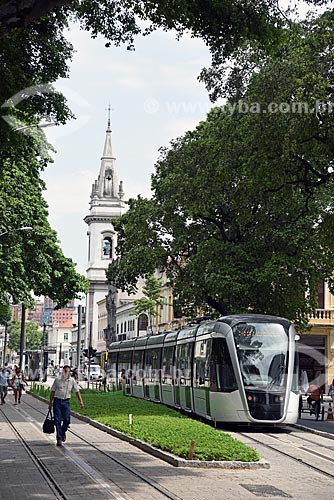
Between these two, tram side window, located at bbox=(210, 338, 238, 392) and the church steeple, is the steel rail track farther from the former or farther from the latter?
the church steeple

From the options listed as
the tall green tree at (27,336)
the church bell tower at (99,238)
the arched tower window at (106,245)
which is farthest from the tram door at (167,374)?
the tall green tree at (27,336)

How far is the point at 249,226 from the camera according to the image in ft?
129

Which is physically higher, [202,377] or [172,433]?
[202,377]

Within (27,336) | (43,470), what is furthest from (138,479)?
(27,336)

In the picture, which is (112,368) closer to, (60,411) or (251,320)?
(251,320)

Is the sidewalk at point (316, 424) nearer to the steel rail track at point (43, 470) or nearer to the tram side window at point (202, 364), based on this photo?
the tram side window at point (202, 364)

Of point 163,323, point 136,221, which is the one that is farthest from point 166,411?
point 163,323

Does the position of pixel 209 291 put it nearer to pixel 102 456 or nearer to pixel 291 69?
pixel 291 69

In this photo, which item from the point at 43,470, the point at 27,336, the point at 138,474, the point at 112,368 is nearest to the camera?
the point at 138,474

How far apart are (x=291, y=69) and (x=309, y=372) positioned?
115 ft

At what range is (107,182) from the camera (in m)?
140

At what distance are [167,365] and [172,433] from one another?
1625 centimetres

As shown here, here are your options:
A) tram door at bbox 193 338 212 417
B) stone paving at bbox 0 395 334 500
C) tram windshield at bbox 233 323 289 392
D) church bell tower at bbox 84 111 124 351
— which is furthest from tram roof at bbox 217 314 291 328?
church bell tower at bbox 84 111 124 351

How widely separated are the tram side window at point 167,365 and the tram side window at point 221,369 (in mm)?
7972
